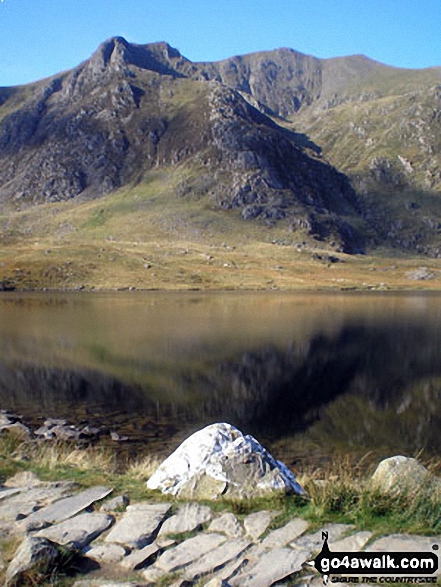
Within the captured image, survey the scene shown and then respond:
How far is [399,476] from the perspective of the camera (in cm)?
1173

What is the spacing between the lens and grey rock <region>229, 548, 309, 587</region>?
7.96m

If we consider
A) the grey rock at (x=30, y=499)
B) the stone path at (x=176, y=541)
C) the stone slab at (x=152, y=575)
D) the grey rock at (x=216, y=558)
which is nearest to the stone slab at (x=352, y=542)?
the stone path at (x=176, y=541)

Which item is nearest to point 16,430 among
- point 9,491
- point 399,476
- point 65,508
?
point 9,491

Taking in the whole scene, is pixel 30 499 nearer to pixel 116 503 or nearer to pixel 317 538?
pixel 116 503

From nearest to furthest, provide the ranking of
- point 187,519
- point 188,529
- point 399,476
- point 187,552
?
point 187,552 → point 188,529 → point 187,519 → point 399,476

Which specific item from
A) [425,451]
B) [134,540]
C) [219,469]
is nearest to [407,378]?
[425,451]

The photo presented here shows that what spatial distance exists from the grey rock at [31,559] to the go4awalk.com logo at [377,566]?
434 centimetres

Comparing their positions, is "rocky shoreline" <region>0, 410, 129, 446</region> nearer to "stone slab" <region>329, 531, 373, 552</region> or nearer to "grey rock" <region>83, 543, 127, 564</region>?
"grey rock" <region>83, 543, 127, 564</region>

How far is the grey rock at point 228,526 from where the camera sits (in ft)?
31.5

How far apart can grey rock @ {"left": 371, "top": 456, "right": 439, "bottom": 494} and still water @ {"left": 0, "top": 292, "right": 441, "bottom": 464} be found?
25.9ft

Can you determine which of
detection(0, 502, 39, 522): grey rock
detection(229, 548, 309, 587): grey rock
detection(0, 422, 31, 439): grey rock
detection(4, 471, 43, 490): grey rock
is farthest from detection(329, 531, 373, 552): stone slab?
detection(0, 422, 31, 439): grey rock

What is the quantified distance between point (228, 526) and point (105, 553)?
235cm

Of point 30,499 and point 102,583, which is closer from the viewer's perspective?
point 102,583

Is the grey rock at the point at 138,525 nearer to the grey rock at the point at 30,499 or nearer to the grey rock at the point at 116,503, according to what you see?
the grey rock at the point at 116,503
